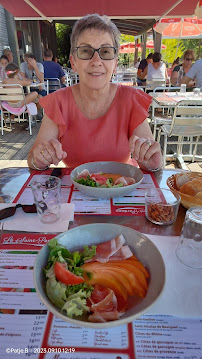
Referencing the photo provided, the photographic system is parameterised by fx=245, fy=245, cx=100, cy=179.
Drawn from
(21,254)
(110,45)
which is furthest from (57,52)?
(21,254)

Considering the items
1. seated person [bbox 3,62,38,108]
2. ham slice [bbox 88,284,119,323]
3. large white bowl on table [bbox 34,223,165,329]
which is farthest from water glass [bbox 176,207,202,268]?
seated person [bbox 3,62,38,108]

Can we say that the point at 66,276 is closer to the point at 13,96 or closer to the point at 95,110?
the point at 95,110

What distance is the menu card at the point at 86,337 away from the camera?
1.68 feet

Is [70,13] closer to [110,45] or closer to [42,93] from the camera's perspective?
[42,93]

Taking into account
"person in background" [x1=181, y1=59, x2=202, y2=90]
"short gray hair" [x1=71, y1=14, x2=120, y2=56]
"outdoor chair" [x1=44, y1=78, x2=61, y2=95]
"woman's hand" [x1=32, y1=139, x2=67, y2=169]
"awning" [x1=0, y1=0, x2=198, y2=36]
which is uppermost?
"awning" [x1=0, y1=0, x2=198, y2=36]

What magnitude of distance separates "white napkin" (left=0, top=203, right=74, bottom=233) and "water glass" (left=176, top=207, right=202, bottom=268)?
16.1 inches

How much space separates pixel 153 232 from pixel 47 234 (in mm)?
385

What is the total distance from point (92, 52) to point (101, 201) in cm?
95

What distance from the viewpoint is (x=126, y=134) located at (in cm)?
168

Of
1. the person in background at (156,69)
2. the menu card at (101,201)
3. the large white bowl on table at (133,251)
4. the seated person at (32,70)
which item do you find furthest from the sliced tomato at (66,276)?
the person in background at (156,69)

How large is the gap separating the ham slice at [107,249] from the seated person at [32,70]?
6288 mm

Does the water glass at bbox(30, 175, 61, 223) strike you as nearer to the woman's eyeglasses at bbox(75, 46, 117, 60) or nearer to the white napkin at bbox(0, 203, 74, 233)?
the white napkin at bbox(0, 203, 74, 233)

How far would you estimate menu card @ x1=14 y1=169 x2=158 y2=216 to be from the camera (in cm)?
103

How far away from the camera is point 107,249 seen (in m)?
0.72
